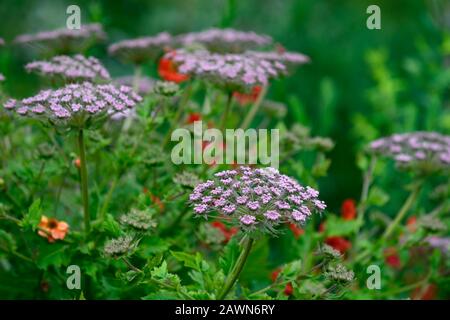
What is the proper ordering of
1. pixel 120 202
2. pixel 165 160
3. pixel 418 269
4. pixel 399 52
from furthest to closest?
1. pixel 399 52
2. pixel 418 269
3. pixel 120 202
4. pixel 165 160

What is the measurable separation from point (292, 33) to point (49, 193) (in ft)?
7.59

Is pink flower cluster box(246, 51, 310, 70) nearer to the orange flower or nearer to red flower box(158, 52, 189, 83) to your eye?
red flower box(158, 52, 189, 83)

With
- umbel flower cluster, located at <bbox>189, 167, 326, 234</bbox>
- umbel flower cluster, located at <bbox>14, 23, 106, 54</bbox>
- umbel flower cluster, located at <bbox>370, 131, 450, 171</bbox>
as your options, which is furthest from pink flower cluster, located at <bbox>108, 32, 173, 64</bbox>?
umbel flower cluster, located at <bbox>189, 167, 326, 234</bbox>

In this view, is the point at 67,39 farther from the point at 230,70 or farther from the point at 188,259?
the point at 188,259

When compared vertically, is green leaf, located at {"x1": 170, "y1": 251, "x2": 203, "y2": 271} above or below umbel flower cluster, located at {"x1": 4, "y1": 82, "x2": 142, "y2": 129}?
below

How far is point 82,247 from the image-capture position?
1.73m

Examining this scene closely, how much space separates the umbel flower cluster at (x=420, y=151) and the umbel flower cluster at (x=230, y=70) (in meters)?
0.46

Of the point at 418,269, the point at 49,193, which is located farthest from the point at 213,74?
the point at 418,269

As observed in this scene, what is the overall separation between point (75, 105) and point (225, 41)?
35.6 inches

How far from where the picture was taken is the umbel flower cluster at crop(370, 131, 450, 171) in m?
2.15

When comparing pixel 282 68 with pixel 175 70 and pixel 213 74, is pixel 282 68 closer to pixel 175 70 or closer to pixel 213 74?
pixel 213 74

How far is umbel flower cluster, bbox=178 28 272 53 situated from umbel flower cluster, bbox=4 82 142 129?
0.71 m

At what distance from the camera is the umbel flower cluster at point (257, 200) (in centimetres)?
140
